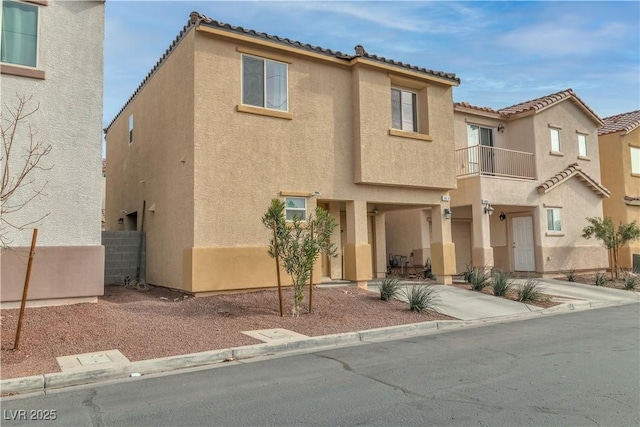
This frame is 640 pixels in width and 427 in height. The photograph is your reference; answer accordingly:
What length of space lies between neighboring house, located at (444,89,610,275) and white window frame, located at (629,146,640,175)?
4.44 metres

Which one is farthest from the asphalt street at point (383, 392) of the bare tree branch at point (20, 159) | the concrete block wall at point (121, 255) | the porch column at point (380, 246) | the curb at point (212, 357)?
the porch column at point (380, 246)

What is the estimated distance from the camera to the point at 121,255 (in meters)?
15.4

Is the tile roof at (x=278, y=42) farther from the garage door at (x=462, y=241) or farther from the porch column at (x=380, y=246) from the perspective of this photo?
the garage door at (x=462, y=241)

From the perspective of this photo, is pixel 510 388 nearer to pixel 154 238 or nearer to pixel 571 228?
pixel 154 238

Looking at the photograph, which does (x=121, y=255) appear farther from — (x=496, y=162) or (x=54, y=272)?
(x=496, y=162)

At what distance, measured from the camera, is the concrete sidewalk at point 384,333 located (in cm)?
666

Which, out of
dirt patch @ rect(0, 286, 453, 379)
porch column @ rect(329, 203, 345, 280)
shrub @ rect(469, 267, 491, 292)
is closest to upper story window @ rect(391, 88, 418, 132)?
porch column @ rect(329, 203, 345, 280)

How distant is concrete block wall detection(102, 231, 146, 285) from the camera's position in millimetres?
14945

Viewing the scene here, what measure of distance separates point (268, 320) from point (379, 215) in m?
9.34

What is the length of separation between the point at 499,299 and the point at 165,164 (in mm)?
10358

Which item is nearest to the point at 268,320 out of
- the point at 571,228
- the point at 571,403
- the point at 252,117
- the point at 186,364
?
the point at 186,364

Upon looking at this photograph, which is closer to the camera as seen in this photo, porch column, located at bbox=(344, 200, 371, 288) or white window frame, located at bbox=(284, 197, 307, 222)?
white window frame, located at bbox=(284, 197, 307, 222)

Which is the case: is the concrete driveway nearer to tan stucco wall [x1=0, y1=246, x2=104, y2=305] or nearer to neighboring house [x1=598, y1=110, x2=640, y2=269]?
tan stucco wall [x1=0, y1=246, x2=104, y2=305]

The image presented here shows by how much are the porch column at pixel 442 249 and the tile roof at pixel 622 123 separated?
47.6 feet
